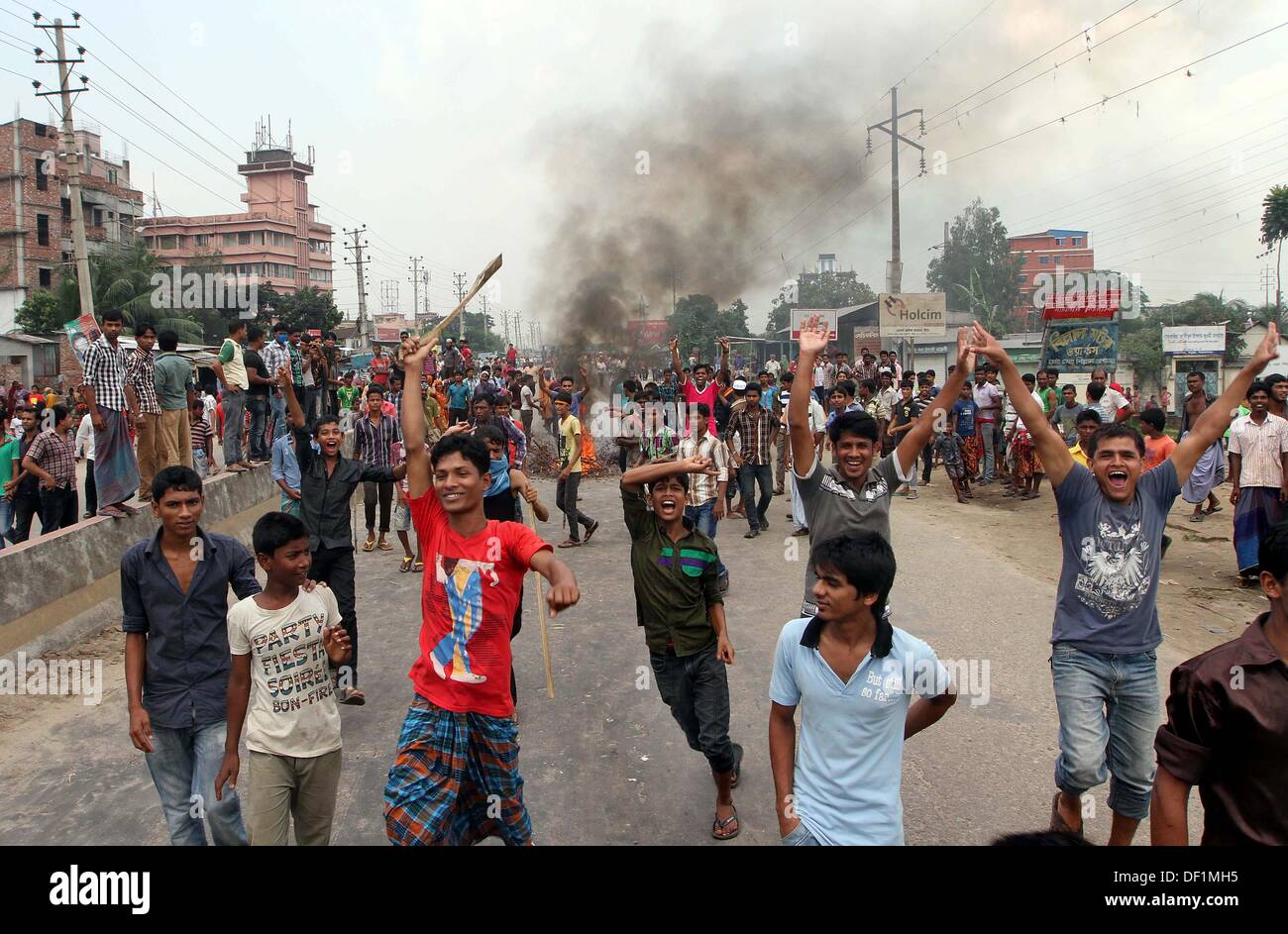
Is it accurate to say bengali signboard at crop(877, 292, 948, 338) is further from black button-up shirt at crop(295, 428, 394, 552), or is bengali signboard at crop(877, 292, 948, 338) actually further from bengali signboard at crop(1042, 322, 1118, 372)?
black button-up shirt at crop(295, 428, 394, 552)

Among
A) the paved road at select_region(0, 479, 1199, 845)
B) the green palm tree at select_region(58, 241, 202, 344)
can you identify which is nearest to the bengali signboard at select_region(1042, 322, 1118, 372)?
the paved road at select_region(0, 479, 1199, 845)

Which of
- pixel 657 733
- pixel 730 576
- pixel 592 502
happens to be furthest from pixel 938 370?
pixel 657 733

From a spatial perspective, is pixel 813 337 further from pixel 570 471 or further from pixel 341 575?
pixel 570 471

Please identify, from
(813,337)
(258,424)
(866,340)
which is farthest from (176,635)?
(866,340)

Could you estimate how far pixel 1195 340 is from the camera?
23.6m

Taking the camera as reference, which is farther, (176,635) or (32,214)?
(32,214)

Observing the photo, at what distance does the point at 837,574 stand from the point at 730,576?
592 cm

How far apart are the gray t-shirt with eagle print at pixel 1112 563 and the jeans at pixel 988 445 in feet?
33.0

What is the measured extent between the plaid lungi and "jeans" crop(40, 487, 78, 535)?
761 cm

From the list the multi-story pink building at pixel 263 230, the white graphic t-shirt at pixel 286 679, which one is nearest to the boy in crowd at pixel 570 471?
the white graphic t-shirt at pixel 286 679

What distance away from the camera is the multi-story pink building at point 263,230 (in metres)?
65.8

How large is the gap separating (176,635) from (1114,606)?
3.30 metres

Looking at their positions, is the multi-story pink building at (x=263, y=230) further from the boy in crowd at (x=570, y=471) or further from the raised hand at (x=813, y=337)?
the raised hand at (x=813, y=337)

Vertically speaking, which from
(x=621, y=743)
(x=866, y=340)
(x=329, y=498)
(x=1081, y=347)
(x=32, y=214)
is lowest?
(x=621, y=743)
